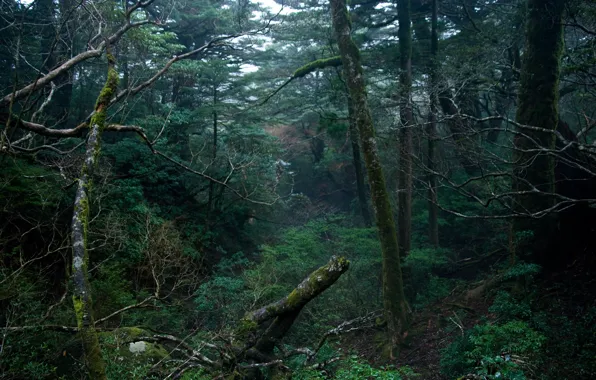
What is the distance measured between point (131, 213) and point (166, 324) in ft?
12.6

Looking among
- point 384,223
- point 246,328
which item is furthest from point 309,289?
point 384,223

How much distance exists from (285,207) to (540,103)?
1225cm

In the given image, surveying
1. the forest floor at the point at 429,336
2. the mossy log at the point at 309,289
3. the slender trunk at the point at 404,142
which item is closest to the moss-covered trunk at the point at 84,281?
the mossy log at the point at 309,289

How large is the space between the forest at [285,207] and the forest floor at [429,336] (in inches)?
2.4

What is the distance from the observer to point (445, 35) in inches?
606

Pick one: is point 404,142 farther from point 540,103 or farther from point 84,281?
point 84,281

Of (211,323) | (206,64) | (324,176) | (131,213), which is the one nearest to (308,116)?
(324,176)

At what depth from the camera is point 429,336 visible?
26.9 ft

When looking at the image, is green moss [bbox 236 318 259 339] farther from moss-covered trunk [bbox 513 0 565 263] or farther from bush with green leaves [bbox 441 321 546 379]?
moss-covered trunk [bbox 513 0 565 263]

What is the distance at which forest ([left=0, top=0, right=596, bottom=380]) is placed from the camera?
519cm

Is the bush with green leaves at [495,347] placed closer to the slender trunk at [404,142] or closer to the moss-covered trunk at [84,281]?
the moss-covered trunk at [84,281]

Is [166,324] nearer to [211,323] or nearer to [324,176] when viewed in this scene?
[211,323]

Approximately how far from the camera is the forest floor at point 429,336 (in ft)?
23.6

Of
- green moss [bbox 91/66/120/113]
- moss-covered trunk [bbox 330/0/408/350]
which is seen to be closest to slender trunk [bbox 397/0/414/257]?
moss-covered trunk [bbox 330/0/408/350]
